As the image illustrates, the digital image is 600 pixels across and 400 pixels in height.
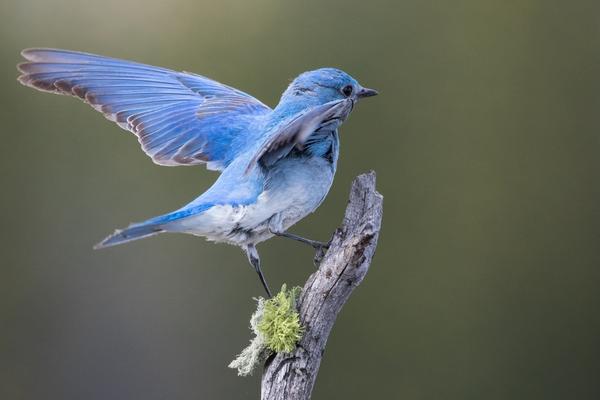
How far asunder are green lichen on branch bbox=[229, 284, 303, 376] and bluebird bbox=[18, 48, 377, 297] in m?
0.41

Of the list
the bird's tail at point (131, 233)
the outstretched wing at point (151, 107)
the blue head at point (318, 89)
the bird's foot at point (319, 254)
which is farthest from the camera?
the outstretched wing at point (151, 107)

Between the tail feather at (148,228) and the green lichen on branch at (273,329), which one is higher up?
the tail feather at (148,228)

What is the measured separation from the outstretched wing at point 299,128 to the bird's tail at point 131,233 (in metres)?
0.54

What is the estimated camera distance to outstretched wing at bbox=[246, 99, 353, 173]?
4.00 metres

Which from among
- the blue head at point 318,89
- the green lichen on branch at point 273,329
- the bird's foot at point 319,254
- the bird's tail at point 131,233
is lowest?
the green lichen on branch at point 273,329

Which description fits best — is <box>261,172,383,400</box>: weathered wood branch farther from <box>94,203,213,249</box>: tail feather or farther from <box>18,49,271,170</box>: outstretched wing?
<box>18,49,271,170</box>: outstretched wing

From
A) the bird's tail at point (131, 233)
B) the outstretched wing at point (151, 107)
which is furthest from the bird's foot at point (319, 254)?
the outstretched wing at point (151, 107)

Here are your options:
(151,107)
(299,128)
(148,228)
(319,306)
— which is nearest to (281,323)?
(319,306)

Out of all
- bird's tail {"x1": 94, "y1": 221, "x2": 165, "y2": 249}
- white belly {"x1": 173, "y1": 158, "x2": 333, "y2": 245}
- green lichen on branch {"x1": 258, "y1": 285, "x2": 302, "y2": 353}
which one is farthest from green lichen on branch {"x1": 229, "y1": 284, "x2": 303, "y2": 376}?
bird's tail {"x1": 94, "y1": 221, "x2": 165, "y2": 249}

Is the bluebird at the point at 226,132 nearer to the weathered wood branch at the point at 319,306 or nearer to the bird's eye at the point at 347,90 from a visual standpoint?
the bird's eye at the point at 347,90

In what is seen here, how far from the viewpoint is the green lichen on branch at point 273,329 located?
3.98 metres

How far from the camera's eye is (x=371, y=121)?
7504 millimetres

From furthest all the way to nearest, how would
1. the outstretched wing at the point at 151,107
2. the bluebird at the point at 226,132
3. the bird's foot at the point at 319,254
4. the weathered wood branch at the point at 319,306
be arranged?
the outstretched wing at the point at 151,107 < the bird's foot at the point at 319,254 < the bluebird at the point at 226,132 < the weathered wood branch at the point at 319,306

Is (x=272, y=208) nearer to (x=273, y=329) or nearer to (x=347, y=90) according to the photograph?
(x=273, y=329)
